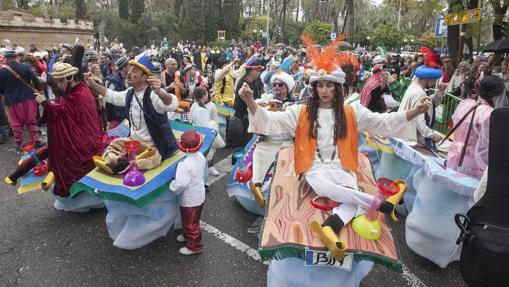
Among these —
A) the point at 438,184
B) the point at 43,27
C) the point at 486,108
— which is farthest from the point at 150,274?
the point at 43,27

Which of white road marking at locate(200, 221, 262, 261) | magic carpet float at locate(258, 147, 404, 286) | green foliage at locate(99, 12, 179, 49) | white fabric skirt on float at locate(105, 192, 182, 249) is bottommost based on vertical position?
white road marking at locate(200, 221, 262, 261)

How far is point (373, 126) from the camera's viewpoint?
323cm

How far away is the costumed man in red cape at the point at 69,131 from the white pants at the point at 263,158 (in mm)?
2023

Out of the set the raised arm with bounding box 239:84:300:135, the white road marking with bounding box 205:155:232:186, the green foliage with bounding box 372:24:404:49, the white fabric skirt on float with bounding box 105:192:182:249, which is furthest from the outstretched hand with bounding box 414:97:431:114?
the green foliage with bounding box 372:24:404:49

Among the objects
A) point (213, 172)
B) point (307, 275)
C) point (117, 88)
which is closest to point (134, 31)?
point (117, 88)

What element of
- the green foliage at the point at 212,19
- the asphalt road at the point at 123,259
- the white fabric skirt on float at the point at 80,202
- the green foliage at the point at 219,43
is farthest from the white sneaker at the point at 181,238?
the green foliage at the point at 212,19

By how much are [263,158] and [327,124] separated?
55.1 inches

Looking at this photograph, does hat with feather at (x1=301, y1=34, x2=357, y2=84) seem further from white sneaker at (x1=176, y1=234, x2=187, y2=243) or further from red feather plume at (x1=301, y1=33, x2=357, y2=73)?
white sneaker at (x1=176, y1=234, x2=187, y2=243)

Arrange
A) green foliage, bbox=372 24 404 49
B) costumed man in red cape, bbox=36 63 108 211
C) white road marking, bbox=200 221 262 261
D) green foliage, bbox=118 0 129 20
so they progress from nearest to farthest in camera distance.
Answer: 1. white road marking, bbox=200 221 262 261
2. costumed man in red cape, bbox=36 63 108 211
3. green foliage, bbox=372 24 404 49
4. green foliage, bbox=118 0 129 20

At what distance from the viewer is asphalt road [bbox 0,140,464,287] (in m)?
3.59

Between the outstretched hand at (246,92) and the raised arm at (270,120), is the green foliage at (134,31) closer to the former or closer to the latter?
the raised arm at (270,120)

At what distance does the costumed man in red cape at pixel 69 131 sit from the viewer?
447 cm

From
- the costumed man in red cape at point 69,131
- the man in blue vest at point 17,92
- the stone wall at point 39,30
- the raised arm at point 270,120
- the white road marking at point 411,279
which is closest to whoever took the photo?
the raised arm at point 270,120

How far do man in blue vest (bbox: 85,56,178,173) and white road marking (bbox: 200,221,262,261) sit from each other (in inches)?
41.0
